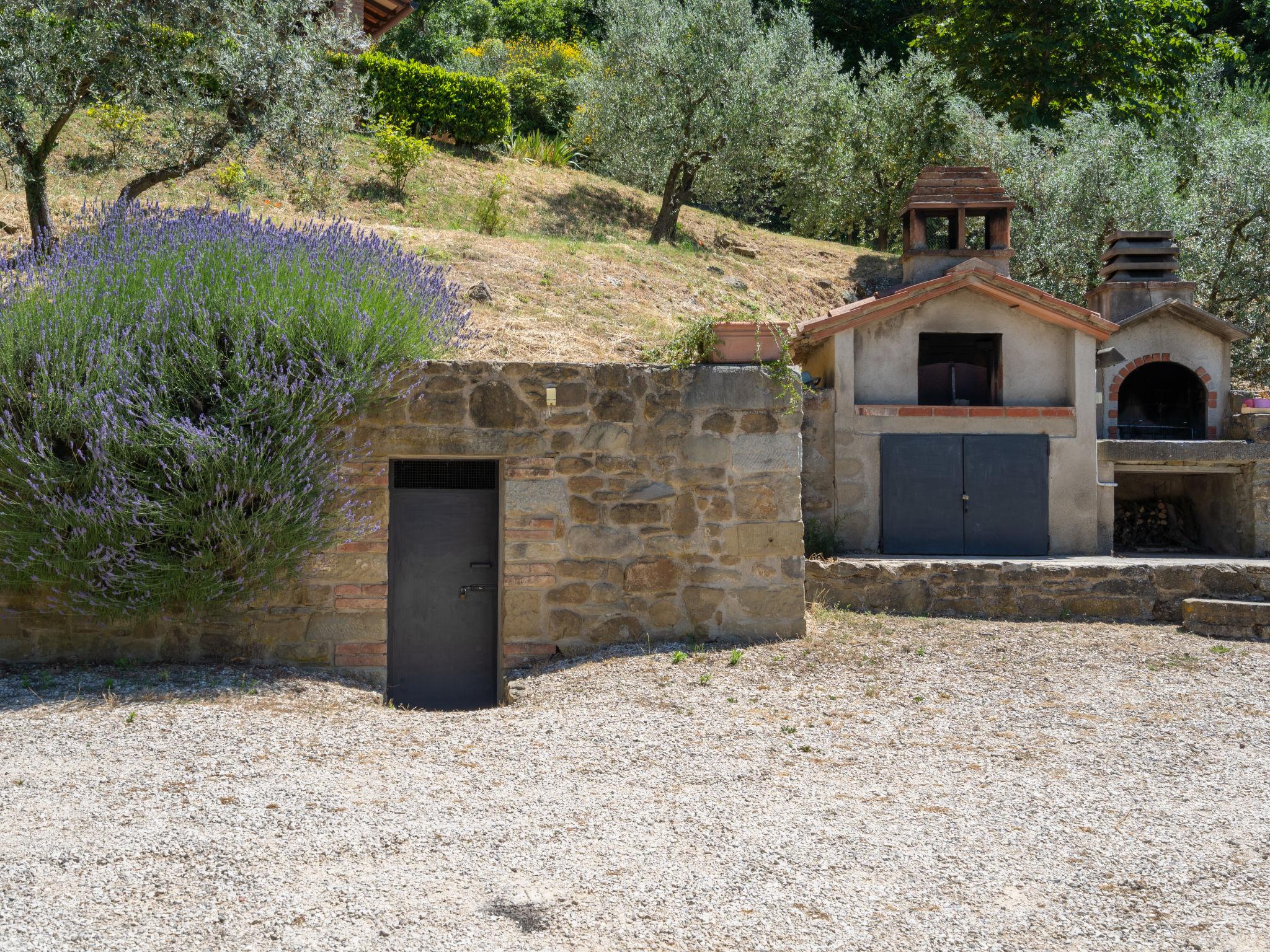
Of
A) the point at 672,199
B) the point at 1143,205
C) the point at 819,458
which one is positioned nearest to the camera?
the point at 819,458

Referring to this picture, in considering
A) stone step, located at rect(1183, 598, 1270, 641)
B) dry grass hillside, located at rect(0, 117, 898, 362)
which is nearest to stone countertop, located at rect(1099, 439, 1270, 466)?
stone step, located at rect(1183, 598, 1270, 641)

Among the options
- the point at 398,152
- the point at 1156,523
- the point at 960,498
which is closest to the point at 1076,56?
the point at 1156,523

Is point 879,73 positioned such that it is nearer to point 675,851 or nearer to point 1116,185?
point 1116,185

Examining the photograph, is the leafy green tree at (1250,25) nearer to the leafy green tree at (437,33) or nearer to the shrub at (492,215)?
the shrub at (492,215)

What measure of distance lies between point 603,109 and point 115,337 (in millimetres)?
16596

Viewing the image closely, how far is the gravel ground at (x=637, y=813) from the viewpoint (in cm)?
318

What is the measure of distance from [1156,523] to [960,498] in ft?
14.0

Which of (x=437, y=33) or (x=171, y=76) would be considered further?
(x=437, y=33)

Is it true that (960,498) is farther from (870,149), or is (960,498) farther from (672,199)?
(870,149)

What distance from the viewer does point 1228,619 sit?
894 centimetres

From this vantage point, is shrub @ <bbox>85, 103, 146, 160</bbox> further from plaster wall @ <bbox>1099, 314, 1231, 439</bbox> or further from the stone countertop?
plaster wall @ <bbox>1099, 314, 1231, 439</bbox>

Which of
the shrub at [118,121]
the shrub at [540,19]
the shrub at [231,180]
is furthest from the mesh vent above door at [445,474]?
the shrub at [540,19]

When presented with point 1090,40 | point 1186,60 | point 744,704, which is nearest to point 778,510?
point 744,704

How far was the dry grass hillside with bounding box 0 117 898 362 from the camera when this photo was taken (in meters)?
12.1
